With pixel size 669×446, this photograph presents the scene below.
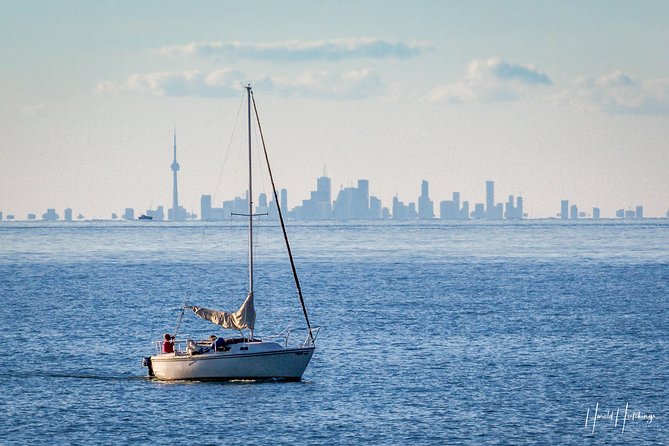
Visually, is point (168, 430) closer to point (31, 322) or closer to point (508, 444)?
point (508, 444)

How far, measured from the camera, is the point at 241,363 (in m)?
70.2

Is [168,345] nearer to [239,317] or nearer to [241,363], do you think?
[239,317]

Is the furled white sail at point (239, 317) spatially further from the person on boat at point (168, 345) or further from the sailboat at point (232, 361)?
the person on boat at point (168, 345)

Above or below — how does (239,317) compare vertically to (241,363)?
above

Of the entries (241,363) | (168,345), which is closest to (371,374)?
(241,363)

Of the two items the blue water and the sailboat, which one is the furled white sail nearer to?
the sailboat

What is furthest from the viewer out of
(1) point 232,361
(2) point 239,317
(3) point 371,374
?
(3) point 371,374

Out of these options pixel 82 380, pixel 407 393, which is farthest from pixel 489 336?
pixel 82 380

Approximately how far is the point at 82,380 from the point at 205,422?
1472 cm

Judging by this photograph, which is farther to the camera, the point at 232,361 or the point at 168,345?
the point at 168,345

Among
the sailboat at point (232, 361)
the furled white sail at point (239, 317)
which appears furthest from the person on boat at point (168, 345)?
the furled white sail at point (239, 317)

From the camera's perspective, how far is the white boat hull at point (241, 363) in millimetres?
70250

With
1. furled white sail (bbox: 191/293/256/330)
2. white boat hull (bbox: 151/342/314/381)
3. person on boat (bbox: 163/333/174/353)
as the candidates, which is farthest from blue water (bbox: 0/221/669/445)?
furled white sail (bbox: 191/293/256/330)

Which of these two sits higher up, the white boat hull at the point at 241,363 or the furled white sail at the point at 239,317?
the furled white sail at the point at 239,317
